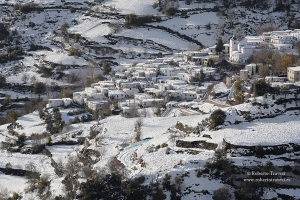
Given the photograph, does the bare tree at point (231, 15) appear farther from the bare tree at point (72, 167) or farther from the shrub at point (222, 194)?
the shrub at point (222, 194)

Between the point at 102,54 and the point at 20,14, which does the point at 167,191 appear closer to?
the point at 102,54

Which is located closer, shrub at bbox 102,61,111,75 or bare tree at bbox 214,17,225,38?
shrub at bbox 102,61,111,75

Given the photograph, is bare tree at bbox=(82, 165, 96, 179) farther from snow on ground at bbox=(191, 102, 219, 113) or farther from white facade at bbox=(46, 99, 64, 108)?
white facade at bbox=(46, 99, 64, 108)

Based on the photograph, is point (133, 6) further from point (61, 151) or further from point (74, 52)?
point (61, 151)

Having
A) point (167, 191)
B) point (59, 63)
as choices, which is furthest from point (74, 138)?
point (59, 63)

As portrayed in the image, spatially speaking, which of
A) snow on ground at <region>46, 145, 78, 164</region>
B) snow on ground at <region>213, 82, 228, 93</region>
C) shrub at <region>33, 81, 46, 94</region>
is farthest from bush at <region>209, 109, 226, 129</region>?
shrub at <region>33, 81, 46, 94</region>

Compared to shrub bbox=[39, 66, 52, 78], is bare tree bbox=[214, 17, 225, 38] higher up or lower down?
higher up

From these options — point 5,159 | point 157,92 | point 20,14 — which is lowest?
point 5,159
